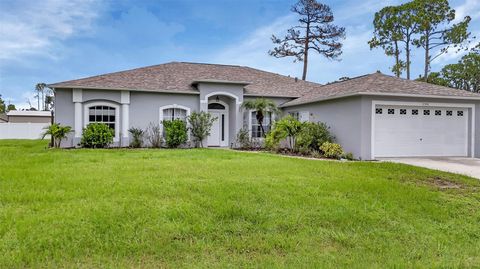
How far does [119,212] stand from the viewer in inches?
215

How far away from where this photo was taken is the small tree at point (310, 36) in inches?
1239

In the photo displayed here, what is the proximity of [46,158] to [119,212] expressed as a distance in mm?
7596

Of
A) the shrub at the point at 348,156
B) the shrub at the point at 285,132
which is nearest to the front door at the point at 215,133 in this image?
the shrub at the point at 285,132

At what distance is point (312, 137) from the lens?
15711 millimetres

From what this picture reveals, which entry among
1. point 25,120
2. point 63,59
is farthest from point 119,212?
point 25,120

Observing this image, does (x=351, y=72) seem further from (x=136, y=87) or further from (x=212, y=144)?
(x=136, y=87)

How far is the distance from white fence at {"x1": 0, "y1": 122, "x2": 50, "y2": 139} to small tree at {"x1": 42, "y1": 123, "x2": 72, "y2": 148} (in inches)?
826

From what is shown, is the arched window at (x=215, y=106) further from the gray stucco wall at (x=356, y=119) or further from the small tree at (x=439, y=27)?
the small tree at (x=439, y=27)

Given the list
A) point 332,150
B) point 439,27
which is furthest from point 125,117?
point 439,27

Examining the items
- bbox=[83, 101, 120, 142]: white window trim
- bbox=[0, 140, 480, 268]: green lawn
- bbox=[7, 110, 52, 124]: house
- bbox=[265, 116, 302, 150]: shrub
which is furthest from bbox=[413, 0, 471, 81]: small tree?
bbox=[7, 110, 52, 124]: house

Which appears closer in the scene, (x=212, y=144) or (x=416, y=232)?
(x=416, y=232)

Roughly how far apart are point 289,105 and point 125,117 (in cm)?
866

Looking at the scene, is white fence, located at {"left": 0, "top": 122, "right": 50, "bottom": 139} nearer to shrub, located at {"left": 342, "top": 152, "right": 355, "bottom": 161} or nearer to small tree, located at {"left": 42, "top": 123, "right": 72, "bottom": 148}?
small tree, located at {"left": 42, "top": 123, "right": 72, "bottom": 148}

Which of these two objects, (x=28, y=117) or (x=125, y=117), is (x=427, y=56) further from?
(x=28, y=117)
